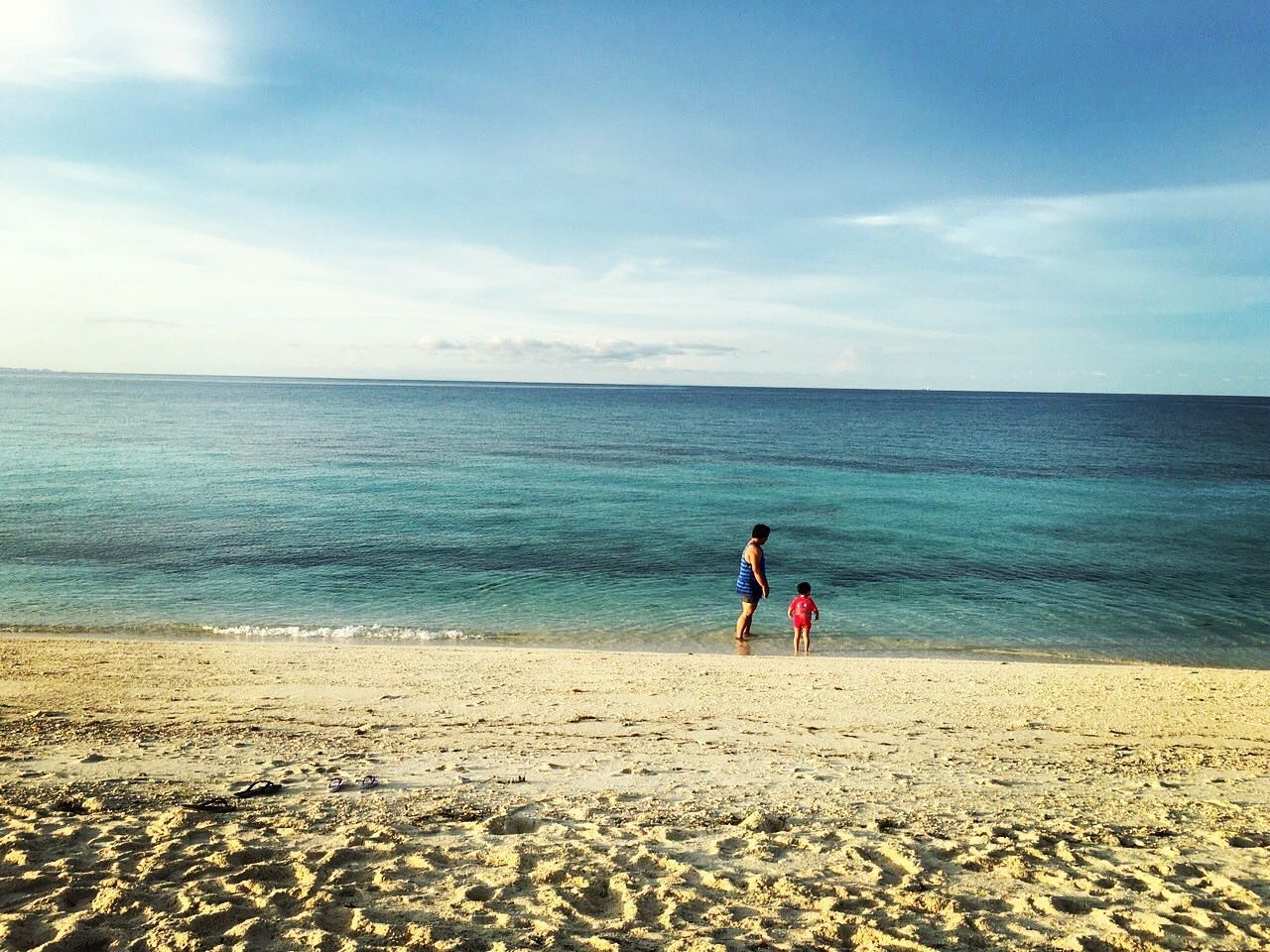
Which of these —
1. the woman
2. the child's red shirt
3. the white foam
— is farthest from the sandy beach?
the white foam

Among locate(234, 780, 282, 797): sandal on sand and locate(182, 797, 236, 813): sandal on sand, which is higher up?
locate(182, 797, 236, 813): sandal on sand

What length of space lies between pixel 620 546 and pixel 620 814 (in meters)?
18.0

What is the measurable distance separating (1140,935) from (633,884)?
3.34 m

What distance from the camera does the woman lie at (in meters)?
14.5

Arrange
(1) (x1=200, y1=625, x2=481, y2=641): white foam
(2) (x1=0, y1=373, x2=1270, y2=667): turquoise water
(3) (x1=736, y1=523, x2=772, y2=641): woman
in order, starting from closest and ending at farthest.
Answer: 1. (3) (x1=736, y1=523, x2=772, y2=641): woman
2. (1) (x1=200, y1=625, x2=481, y2=641): white foam
3. (2) (x1=0, y1=373, x2=1270, y2=667): turquoise water

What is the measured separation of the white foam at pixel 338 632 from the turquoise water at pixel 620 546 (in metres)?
0.06

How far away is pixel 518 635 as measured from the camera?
16219 millimetres

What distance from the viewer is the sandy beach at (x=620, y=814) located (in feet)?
15.9

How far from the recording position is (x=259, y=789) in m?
6.78

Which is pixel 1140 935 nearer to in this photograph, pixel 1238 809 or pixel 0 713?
pixel 1238 809

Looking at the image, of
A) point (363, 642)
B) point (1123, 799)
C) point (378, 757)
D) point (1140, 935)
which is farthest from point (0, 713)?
point (1123, 799)

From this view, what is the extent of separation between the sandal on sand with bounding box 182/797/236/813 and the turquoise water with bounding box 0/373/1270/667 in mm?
9504

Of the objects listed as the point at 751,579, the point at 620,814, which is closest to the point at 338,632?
the point at 751,579

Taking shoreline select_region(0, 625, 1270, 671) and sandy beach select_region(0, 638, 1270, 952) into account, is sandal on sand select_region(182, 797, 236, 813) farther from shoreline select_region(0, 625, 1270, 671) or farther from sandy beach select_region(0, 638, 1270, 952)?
shoreline select_region(0, 625, 1270, 671)
